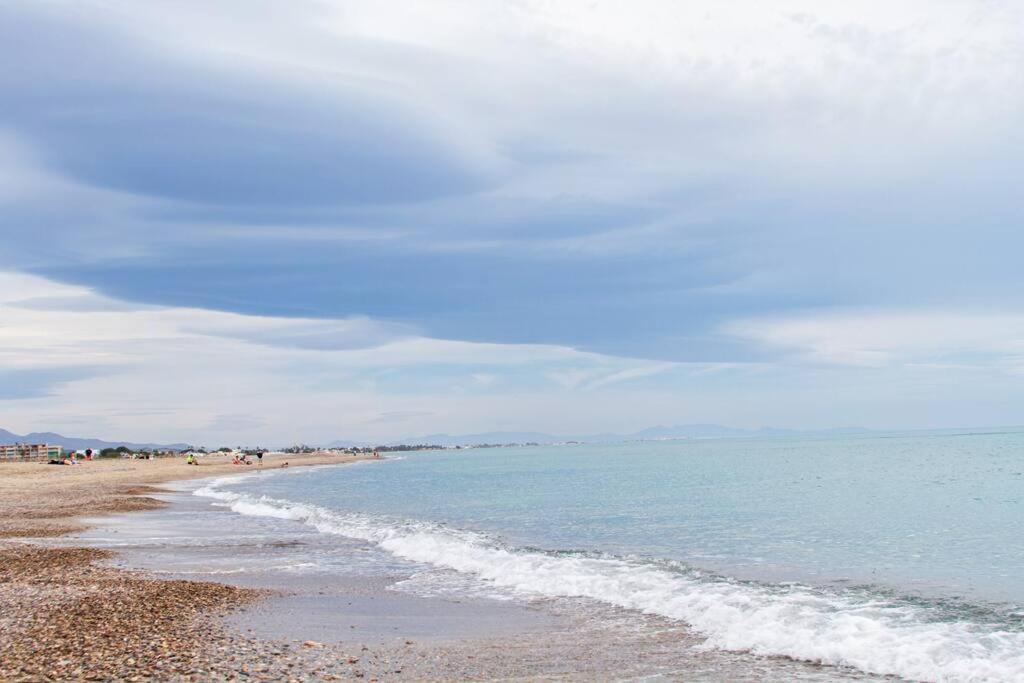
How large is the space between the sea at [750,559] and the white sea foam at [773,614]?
0.04 meters

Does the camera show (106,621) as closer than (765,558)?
Yes

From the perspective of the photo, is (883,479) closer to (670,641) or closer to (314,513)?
(314,513)

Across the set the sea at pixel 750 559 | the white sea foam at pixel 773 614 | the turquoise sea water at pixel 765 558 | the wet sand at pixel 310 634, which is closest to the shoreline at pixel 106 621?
the wet sand at pixel 310 634

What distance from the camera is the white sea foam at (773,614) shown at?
1036cm

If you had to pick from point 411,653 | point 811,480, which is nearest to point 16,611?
point 411,653

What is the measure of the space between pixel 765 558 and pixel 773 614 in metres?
7.91

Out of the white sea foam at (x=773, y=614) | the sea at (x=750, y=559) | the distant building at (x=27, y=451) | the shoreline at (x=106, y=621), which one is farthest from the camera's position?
the distant building at (x=27, y=451)

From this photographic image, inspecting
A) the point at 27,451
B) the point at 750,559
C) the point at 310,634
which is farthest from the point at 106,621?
the point at 27,451

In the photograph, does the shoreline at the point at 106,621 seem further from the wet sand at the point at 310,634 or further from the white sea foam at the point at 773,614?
the white sea foam at the point at 773,614

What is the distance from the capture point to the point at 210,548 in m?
22.6

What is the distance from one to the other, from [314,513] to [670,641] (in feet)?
88.4

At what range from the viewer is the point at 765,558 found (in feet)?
67.4

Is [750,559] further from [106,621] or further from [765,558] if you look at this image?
[106,621]

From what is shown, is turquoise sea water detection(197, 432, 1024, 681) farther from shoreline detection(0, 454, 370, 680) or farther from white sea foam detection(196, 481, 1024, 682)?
shoreline detection(0, 454, 370, 680)
